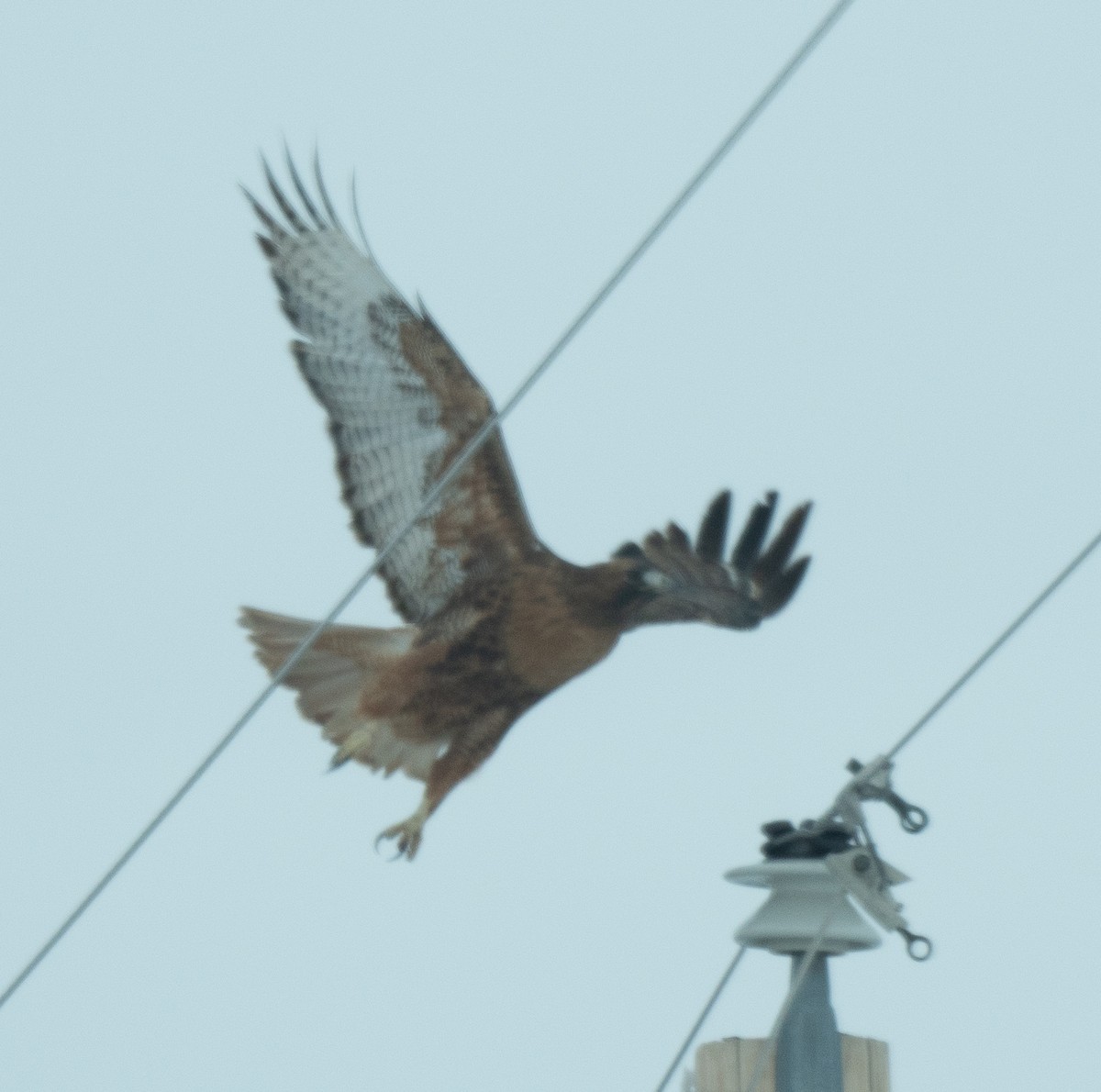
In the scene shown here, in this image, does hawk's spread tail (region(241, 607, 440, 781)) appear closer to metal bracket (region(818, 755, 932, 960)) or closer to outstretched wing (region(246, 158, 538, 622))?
outstretched wing (region(246, 158, 538, 622))

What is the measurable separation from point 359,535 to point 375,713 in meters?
0.52

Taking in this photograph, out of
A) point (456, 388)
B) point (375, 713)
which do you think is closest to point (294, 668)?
point (375, 713)

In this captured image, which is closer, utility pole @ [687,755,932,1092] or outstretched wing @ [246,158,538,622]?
utility pole @ [687,755,932,1092]

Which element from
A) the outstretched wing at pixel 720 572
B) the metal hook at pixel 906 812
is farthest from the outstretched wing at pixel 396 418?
the metal hook at pixel 906 812

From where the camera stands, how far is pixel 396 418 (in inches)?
285

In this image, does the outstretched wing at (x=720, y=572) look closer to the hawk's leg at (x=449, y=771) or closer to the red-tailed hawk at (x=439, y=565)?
the red-tailed hawk at (x=439, y=565)

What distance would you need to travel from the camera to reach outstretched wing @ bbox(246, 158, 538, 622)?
7.14 meters

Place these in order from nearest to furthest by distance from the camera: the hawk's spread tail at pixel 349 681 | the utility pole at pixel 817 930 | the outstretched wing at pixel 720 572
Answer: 1. the utility pole at pixel 817 930
2. the outstretched wing at pixel 720 572
3. the hawk's spread tail at pixel 349 681

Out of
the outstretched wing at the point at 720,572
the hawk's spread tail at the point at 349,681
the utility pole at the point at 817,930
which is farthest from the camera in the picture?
the hawk's spread tail at the point at 349,681

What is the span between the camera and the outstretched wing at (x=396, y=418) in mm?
7137

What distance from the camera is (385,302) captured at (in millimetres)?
7277

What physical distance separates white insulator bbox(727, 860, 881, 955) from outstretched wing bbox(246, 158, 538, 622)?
3.11 meters

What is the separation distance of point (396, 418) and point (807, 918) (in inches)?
136

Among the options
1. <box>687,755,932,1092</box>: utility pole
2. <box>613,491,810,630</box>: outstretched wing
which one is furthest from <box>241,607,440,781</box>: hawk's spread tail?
<box>687,755,932,1092</box>: utility pole
